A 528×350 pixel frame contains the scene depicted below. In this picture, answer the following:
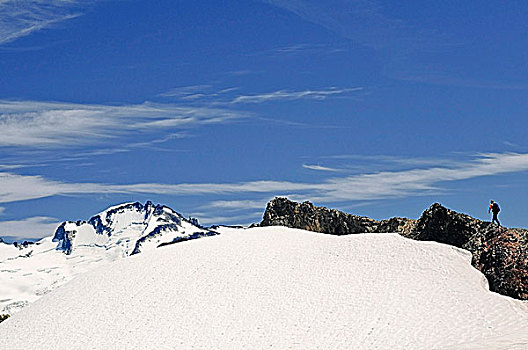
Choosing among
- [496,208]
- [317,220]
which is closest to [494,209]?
[496,208]

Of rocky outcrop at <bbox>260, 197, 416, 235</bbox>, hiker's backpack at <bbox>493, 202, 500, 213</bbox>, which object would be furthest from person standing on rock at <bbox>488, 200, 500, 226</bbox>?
rocky outcrop at <bbox>260, 197, 416, 235</bbox>

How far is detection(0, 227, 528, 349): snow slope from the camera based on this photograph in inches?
846

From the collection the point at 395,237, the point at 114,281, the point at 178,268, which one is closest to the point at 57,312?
the point at 114,281

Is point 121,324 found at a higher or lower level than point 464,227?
lower

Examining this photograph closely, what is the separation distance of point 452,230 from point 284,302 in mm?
9674

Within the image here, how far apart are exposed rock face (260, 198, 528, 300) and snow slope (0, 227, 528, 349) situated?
741 mm

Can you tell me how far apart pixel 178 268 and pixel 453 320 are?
36.3 feet

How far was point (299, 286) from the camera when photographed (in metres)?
24.7

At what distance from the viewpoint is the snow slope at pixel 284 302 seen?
21.5m

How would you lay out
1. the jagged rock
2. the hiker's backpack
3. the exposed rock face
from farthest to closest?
1. the jagged rock
2. the hiker's backpack
3. the exposed rock face

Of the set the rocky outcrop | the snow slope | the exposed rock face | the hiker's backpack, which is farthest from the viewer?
the rocky outcrop

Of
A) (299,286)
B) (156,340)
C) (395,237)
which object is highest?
(395,237)

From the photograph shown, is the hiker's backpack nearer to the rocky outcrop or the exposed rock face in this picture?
the exposed rock face

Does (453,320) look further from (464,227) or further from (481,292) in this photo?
(464,227)
